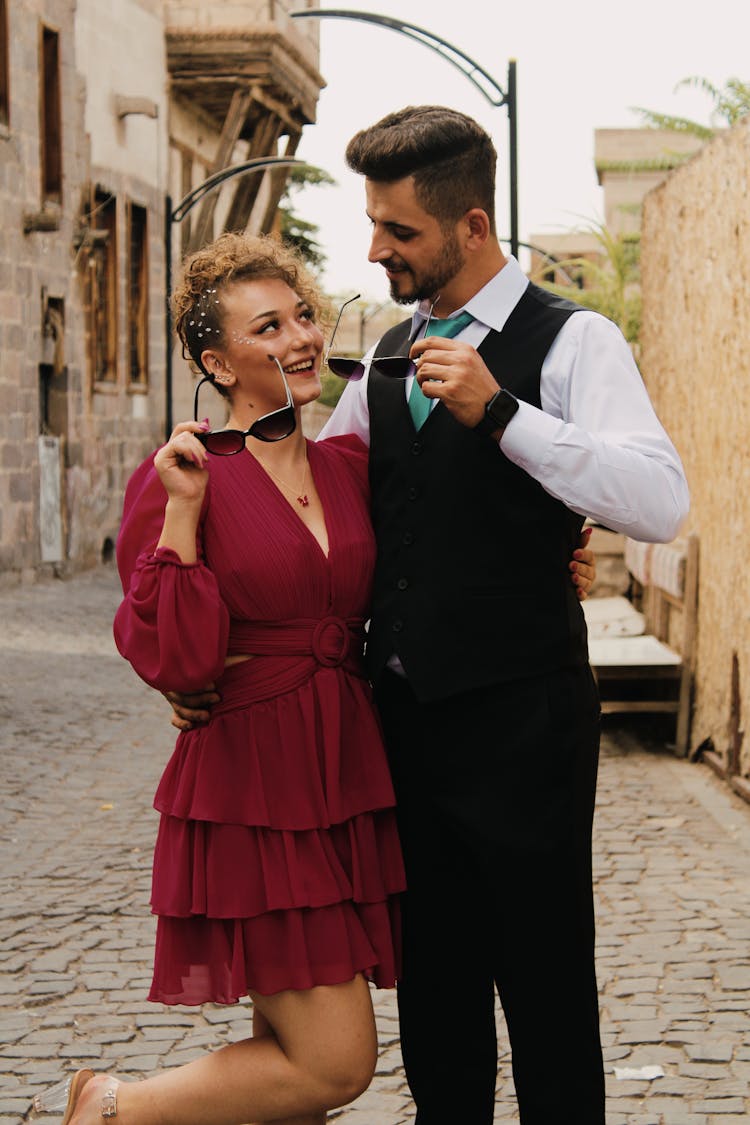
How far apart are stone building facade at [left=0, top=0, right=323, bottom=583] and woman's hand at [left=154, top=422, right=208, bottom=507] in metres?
14.2

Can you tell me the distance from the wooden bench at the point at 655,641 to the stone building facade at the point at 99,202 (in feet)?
26.2

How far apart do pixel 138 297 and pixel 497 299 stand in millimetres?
20016

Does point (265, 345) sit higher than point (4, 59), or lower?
lower

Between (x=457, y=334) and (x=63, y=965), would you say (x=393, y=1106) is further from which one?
(x=457, y=334)

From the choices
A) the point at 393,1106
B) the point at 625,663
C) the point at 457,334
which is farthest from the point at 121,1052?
the point at 625,663

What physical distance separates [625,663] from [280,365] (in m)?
5.96

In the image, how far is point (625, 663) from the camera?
8.85 m

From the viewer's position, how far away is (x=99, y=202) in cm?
2088

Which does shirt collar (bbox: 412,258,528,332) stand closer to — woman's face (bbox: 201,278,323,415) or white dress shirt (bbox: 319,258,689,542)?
white dress shirt (bbox: 319,258,689,542)

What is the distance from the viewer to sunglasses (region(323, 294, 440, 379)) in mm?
3018

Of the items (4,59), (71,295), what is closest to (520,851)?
(4,59)

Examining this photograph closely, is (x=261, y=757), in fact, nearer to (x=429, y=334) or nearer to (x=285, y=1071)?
(x=285, y=1071)

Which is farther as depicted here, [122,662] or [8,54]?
[8,54]

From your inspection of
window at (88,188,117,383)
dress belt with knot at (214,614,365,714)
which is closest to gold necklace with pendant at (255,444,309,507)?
dress belt with knot at (214,614,365,714)
